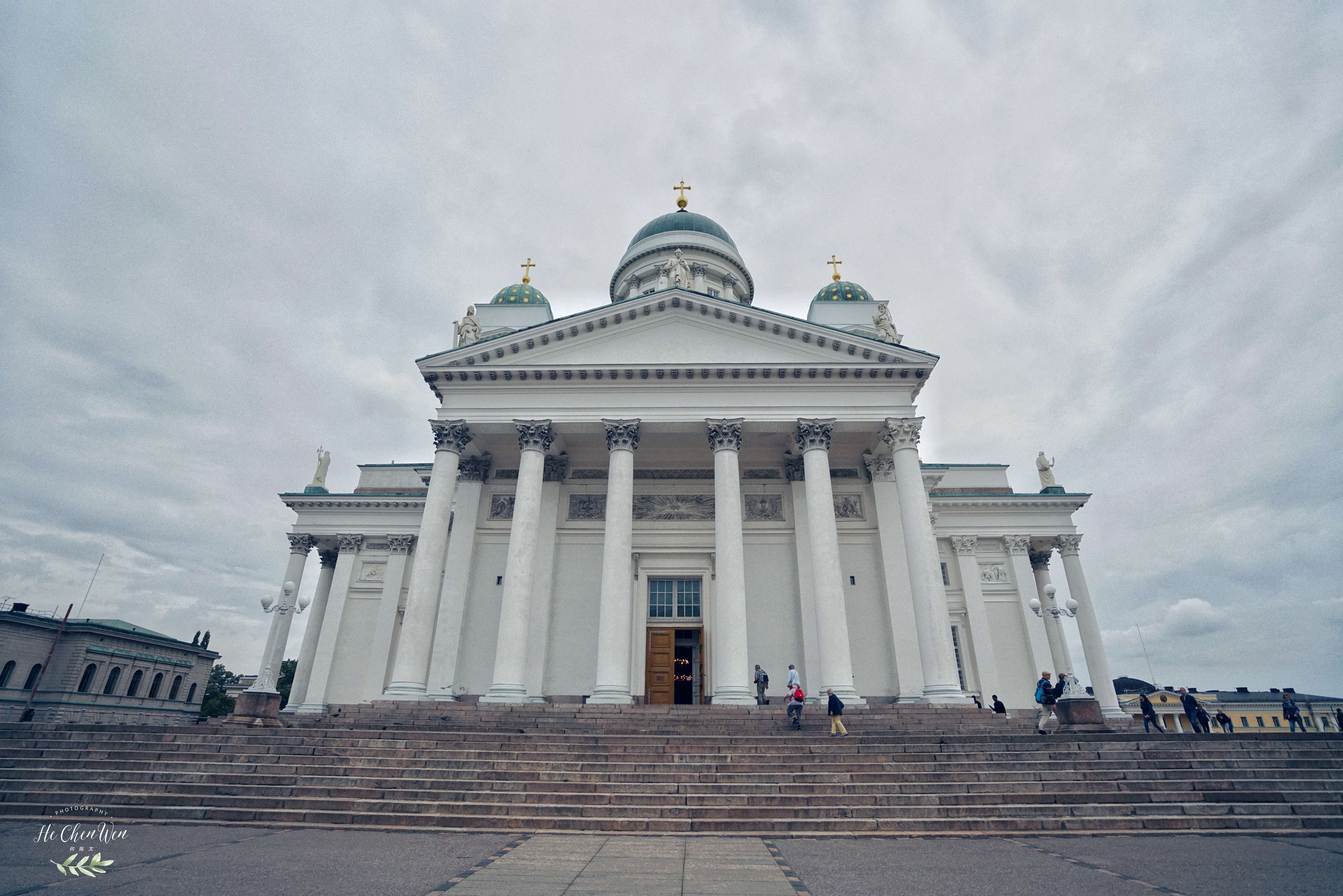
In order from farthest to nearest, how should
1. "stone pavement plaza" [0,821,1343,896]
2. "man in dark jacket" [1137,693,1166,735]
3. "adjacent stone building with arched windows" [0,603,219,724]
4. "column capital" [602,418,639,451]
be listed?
"adjacent stone building with arched windows" [0,603,219,724], "man in dark jacket" [1137,693,1166,735], "column capital" [602,418,639,451], "stone pavement plaza" [0,821,1343,896]

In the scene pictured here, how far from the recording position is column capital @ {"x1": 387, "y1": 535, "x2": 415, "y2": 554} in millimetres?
27469

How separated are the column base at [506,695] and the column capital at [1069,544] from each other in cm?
2447

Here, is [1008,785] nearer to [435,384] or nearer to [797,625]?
[797,625]

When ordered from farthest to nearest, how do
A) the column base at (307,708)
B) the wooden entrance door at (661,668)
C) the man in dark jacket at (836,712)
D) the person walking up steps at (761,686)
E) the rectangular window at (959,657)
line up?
the rectangular window at (959,657) → the column base at (307,708) → the wooden entrance door at (661,668) → the person walking up steps at (761,686) → the man in dark jacket at (836,712)

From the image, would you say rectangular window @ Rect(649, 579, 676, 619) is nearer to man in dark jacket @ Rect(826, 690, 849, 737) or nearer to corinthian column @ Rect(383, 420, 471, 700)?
corinthian column @ Rect(383, 420, 471, 700)

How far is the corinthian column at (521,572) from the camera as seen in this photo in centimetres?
1669

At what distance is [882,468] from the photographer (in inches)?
840

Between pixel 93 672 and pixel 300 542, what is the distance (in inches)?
1121

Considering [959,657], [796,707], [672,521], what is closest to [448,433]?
[672,521]

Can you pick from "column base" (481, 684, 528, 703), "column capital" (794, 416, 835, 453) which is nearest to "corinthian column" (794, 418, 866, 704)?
"column capital" (794, 416, 835, 453)

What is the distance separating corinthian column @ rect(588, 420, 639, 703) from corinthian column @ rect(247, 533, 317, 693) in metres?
7.32

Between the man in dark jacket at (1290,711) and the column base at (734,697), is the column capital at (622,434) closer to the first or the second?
the column base at (734,697)

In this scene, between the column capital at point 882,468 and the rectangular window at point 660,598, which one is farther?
the rectangular window at point 660,598

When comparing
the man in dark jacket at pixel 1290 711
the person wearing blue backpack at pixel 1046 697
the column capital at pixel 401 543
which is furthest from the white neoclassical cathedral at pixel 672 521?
the man in dark jacket at pixel 1290 711
